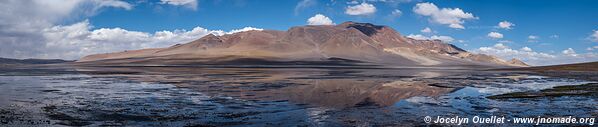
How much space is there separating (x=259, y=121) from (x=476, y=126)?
26.3 feet

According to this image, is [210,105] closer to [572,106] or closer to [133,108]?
[133,108]

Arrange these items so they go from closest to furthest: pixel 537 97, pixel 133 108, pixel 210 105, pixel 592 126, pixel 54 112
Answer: pixel 592 126 < pixel 54 112 < pixel 133 108 < pixel 210 105 < pixel 537 97

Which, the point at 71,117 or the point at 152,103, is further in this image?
the point at 152,103

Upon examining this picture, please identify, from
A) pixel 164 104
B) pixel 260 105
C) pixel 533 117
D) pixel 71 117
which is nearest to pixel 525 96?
pixel 533 117

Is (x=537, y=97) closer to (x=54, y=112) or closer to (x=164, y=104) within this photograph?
(x=164, y=104)

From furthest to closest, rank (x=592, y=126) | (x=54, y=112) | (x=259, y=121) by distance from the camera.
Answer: (x=54, y=112) < (x=259, y=121) < (x=592, y=126)

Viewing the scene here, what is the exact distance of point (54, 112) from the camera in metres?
21.4

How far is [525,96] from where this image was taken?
30.9 m

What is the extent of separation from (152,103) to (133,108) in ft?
9.08

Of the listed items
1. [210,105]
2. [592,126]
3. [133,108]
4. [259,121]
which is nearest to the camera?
[592,126]

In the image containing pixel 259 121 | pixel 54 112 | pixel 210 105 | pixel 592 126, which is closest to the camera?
pixel 592 126

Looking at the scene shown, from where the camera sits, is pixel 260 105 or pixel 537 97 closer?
pixel 260 105

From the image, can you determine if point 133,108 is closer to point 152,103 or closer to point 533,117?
point 152,103

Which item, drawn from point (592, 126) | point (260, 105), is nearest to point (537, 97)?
point (592, 126)
